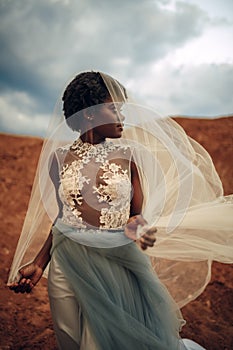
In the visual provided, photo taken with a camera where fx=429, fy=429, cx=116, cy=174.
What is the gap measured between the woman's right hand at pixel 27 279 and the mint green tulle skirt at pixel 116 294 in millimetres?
→ 140

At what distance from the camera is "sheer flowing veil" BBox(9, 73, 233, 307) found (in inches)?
83.3

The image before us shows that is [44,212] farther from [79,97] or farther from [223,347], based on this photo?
[223,347]

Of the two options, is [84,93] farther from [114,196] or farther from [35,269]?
[35,269]

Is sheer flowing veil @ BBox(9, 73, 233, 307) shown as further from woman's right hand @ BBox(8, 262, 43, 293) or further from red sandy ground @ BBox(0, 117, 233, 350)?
red sandy ground @ BBox(0, 117, 233, 350)

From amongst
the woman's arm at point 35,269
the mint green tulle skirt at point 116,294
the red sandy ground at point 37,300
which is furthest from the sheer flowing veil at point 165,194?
the red sandy ground at point 37,300

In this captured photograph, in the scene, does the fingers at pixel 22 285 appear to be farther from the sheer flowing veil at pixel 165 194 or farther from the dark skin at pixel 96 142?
the sheer flowing veil at pixel 165 194

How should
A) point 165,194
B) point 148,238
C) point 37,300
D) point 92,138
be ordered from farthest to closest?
point 37,300, point 165,194, point 92,138, point 148,238

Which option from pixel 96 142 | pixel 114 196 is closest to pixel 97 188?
pixel 114 196

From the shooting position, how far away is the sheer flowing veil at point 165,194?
6.94 feet

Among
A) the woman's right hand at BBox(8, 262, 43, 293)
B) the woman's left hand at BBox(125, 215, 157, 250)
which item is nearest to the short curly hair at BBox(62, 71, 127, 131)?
the woman's left hand at BBox(125, 215, 157, 250)

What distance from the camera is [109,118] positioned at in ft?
6.26

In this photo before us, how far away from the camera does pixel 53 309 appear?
6.36 ft

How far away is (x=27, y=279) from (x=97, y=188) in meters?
0.56

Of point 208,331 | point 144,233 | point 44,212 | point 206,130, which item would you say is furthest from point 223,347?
point 206,130
